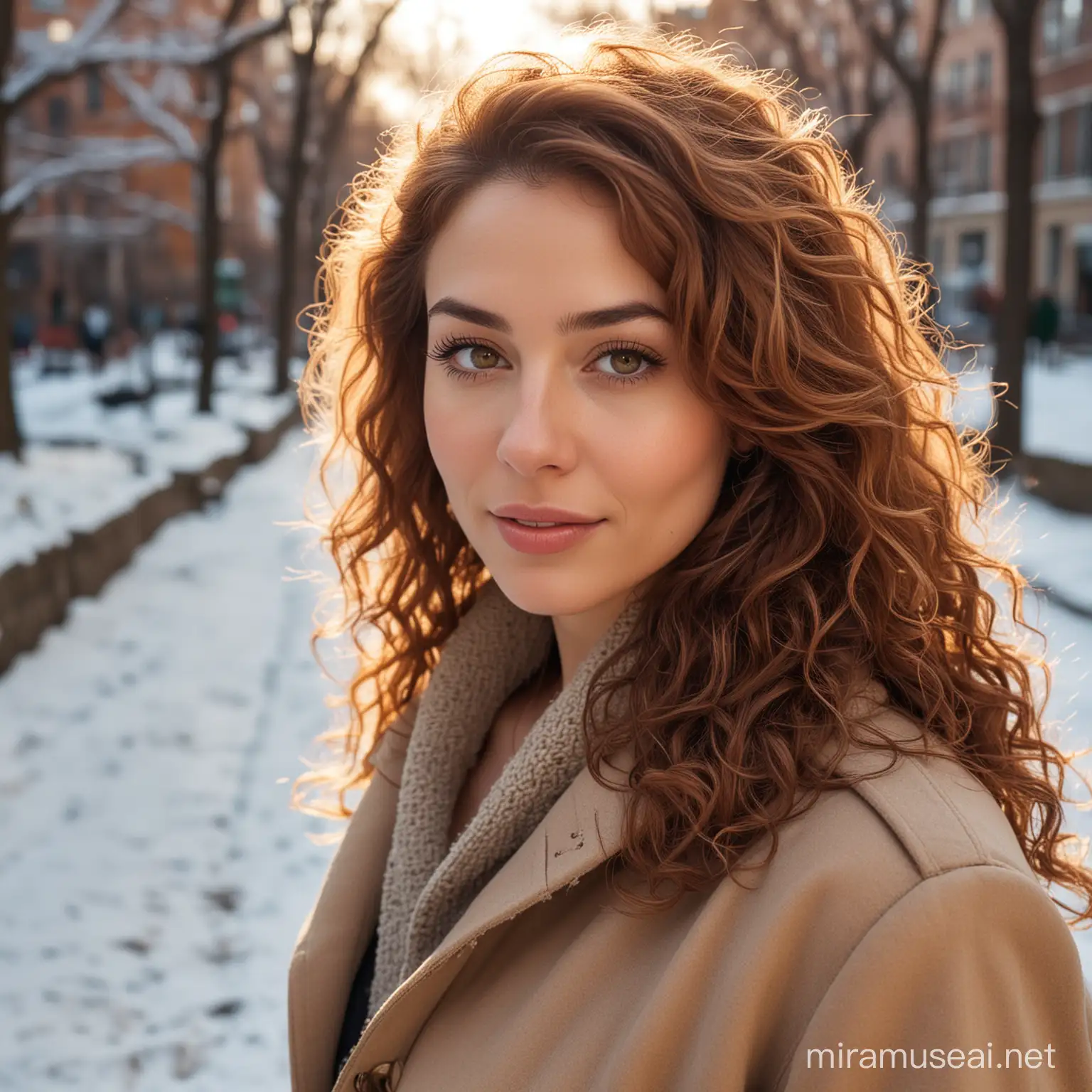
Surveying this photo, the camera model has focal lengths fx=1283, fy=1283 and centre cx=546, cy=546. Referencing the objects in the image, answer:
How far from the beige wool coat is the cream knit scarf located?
0.01 m

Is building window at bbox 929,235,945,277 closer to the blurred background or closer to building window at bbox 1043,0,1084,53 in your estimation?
building window at bbox 1043,0,1084,53

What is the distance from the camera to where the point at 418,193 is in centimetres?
177

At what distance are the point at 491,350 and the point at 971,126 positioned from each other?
5888 cm

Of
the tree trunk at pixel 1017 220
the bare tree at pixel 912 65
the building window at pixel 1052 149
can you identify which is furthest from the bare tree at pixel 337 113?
the building window at pixel 1052 149

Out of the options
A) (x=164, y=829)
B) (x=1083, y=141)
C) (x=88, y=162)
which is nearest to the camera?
(x=164, y=829)

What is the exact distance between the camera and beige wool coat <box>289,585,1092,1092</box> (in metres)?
1.19

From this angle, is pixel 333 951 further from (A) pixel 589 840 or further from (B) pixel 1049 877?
(B) pixel 1049 877

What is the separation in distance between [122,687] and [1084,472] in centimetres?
758

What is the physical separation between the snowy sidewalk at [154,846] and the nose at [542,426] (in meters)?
2.51

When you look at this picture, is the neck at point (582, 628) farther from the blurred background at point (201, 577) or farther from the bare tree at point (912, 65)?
the bare tree at point (912, 65)

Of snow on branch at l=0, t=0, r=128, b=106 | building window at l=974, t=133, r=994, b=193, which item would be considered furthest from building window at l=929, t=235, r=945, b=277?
snow on branch at l=0, t=0, r=128, b=106

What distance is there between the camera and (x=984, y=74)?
178ft

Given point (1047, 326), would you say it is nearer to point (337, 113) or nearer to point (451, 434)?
point (337, 113)

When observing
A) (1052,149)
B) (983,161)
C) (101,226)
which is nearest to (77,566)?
(1052,149)
